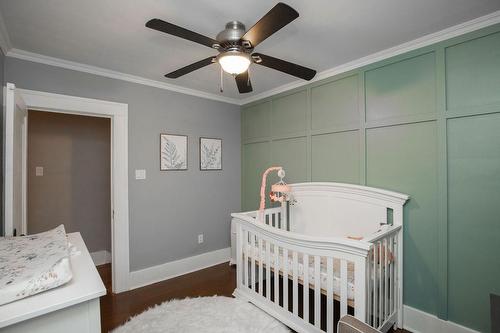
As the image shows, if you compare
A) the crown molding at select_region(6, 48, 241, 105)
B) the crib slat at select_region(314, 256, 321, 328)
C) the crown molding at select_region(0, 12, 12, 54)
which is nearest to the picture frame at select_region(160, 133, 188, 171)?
the crown molding at select_region(6, 48, 241, 105)

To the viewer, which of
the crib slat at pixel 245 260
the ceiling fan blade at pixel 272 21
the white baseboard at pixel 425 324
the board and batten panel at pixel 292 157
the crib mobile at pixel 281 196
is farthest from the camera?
the board and batten panel at pixel 292 157

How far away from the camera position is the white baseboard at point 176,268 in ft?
9.48

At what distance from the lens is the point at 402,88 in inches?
85.7

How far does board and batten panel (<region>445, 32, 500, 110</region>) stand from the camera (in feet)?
5.73

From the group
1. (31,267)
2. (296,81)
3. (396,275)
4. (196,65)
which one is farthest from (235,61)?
(396,275)

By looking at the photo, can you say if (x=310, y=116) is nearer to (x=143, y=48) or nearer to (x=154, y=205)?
(x=143, y=48)

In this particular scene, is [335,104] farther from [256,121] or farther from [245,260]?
[245,260]

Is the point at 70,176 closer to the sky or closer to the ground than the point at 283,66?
closer to the ground

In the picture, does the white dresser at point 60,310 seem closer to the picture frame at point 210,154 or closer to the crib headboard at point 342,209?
the crib headboard at point 342,209

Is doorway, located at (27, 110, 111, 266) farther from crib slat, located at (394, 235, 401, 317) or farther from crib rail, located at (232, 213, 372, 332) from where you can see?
crib slat, located at (394, 235, 401, 317)

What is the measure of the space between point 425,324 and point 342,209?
3.57ft

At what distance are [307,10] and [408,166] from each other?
1497 mm

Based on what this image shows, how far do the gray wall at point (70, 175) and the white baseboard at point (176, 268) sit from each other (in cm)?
114

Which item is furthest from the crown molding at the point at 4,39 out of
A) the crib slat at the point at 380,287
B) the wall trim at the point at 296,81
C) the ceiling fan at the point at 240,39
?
the crib slat at the point at 380,287
